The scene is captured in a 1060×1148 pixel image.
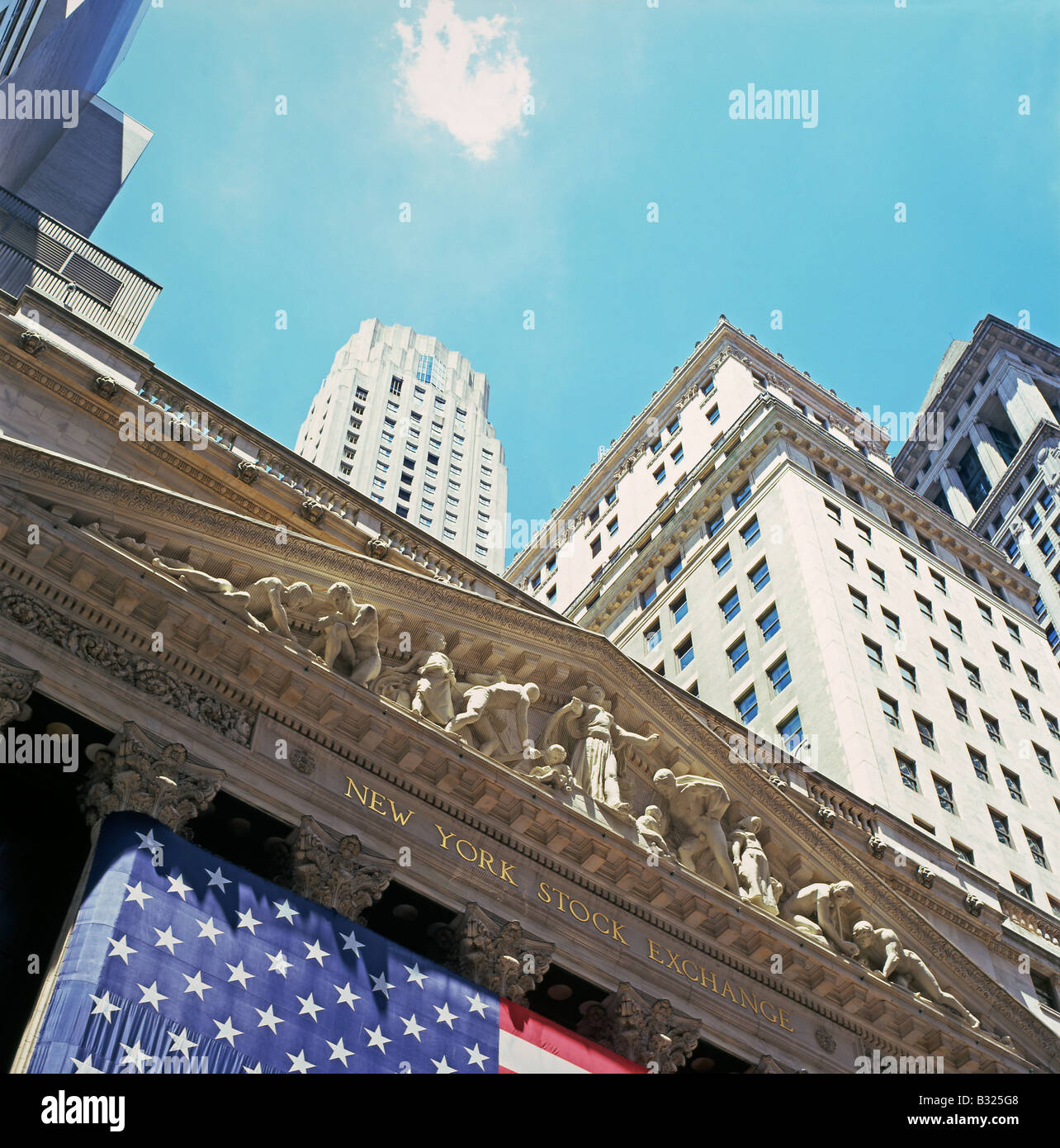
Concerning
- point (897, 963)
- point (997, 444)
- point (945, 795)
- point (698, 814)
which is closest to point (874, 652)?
point (945, 795)

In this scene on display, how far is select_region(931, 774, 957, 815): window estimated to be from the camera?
49.8 meters

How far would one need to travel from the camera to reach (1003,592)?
7169cm

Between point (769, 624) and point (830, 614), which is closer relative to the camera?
point (830, 614)

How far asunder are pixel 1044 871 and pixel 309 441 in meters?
98.0

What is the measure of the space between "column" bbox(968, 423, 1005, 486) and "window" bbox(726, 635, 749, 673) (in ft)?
263

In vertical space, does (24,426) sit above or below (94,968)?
above

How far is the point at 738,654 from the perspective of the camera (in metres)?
57.6

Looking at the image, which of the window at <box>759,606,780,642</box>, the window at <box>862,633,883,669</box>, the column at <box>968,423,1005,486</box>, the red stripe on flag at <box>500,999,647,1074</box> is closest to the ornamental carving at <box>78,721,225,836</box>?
the red stripe on flag at <box>500,999,647,1074</box>

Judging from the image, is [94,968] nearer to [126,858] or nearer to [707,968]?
[126,858]

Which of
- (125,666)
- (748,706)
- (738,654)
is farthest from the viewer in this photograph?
(738,654)

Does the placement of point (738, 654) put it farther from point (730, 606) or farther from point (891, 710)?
point (891, 710)

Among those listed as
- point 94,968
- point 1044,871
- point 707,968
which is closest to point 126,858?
point 94,968

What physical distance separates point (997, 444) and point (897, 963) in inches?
4670

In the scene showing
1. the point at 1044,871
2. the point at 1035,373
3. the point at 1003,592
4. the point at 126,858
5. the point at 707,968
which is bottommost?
the point at 126,858
